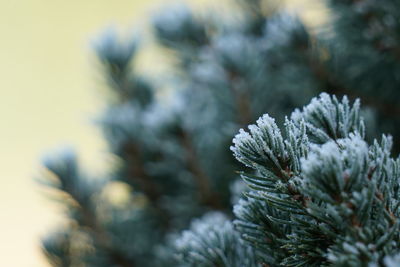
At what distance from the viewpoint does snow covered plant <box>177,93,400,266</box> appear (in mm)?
260

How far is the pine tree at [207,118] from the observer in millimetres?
365

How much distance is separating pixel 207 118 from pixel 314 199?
42 cm

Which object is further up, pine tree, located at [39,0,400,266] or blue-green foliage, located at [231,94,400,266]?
pine tree, located at [39,0,400,266]

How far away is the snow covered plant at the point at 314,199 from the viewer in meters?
0.26

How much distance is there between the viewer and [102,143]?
78 cm

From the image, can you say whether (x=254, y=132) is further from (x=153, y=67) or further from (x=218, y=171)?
(x=153, y=67)

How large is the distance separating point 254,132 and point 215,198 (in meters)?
0.42

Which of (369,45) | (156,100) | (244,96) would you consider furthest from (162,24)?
(369,45)

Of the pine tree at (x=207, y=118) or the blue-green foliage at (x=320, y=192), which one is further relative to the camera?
the pine tree at (x=207, y=118)

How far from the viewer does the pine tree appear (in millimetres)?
365

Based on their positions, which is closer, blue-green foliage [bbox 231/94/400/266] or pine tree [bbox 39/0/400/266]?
blue-green foliage [bbox 231/94/400/266]

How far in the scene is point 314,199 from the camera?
29cm

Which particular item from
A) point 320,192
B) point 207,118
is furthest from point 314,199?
point 207,118

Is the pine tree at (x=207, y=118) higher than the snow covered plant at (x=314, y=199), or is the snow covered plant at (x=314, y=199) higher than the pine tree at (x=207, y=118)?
the pine tree at (x=207, y=118)
